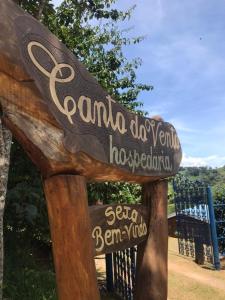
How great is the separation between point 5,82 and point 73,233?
80 centimetres

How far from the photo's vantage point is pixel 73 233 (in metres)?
2.04

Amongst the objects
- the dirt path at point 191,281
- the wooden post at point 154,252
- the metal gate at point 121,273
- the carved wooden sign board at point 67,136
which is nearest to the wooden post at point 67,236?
the carved wooden sign board at point 67,136

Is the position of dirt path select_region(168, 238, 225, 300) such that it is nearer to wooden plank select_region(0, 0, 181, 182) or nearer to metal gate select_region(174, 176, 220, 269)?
metal gate select_region(174, 176, 220, 269)

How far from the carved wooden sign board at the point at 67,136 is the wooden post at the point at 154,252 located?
302mm

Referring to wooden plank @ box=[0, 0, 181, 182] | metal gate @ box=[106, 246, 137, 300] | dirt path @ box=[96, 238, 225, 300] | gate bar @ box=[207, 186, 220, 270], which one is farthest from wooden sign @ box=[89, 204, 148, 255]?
gate bar @ box=[207, 186, 220, 270]

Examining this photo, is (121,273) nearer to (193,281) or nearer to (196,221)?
(193,281)

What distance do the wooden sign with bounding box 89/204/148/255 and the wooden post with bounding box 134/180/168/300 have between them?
8 centimetres

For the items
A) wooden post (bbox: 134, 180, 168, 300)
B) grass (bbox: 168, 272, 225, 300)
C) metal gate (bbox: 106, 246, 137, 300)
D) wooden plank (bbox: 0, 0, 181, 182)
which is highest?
wooden plank (bbox: 0, 0, 181, 182)

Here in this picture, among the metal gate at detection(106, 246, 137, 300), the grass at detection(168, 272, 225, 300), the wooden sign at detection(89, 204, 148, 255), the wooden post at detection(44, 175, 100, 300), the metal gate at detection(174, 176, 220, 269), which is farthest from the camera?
the metal gate at detection(174, 176, 220, 269)

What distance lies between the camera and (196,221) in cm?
978

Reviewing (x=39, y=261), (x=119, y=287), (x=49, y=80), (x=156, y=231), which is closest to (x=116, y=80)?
(x=39, y=261)

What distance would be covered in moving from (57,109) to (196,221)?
838 centimetres

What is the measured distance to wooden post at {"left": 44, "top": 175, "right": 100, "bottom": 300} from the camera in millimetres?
2029

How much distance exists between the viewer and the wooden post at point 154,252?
279 centimetres
